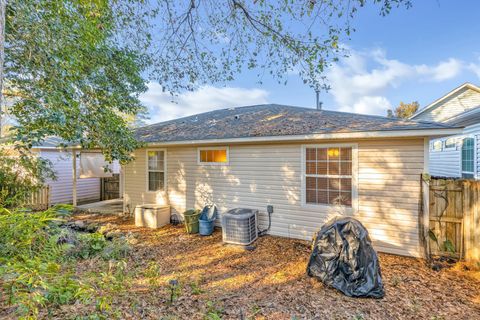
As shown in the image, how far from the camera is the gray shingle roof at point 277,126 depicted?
4844 mm

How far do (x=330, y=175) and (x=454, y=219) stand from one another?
235 cm

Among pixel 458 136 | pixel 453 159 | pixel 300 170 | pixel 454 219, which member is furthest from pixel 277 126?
pixel 453 159

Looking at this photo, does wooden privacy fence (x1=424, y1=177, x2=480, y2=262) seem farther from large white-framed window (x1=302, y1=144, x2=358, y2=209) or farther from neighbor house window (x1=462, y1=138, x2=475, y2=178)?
neighbor house window (x1=462, y1=138, x2=475, y2=178)

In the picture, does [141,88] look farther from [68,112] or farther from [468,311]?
[468,311]

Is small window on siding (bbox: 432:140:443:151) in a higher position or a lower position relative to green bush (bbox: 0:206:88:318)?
higher

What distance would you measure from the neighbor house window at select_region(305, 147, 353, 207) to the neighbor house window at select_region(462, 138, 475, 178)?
6234 mm

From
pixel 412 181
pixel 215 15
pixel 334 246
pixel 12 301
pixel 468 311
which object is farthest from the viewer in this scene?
pixel 412 181

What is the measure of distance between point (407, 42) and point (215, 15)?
6.58 m

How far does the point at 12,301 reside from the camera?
222cm

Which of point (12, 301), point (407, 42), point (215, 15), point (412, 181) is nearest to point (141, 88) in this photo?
point (215, 15)

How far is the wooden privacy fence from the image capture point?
14.0ft

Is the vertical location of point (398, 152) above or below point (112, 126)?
below

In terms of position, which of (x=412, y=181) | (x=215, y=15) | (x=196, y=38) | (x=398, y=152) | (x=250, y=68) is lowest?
(x=412, y=181)

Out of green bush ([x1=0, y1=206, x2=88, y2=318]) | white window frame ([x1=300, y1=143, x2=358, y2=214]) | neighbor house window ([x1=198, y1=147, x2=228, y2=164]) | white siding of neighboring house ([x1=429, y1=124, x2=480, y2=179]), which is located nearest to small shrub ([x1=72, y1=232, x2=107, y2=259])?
green bush ([x1=0, y1=206, x2=88, y2=318])
